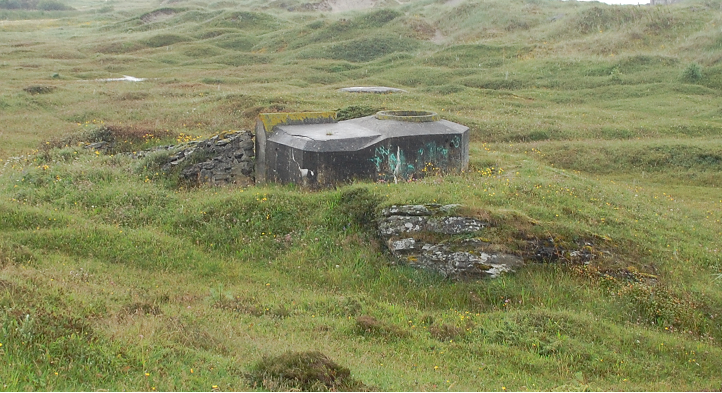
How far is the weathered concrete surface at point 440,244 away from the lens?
9.25 meters

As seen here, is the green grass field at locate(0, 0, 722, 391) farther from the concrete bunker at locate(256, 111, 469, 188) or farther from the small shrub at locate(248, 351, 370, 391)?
the concrete bunker at locate(256, 111, 469, 188)

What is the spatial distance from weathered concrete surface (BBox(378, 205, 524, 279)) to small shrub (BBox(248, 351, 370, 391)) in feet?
13.5

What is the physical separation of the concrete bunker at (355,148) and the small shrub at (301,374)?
6787 mm

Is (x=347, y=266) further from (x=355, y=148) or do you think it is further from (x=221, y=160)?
(x=221, y=160)

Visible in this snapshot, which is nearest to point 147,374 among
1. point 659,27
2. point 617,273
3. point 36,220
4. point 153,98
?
point 36,220

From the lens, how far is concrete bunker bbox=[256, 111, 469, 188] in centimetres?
1209

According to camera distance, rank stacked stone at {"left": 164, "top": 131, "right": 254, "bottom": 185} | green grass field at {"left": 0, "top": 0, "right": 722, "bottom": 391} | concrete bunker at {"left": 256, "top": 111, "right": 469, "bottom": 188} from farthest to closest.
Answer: stacked stone at {"left": 164, "top": 131, "right": 254, "bottom": 185} → concrete bunker at {"left": 256, "top": 111, "right": 469, "bottom": 188} → green grass field at {"left": 0, "top": 0, "right": 722, "bottom": 391}

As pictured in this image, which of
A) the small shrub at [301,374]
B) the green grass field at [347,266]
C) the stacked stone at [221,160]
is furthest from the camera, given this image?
the stacked stone at [221,160]

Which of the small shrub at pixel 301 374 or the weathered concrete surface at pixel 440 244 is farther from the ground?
the small shrub at pixel 301 374

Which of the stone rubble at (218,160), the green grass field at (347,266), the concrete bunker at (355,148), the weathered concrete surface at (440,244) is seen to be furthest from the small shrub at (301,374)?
the stone rubble at (218,160)

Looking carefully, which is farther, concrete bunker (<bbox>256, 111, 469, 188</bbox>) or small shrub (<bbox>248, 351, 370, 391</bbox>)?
concrete bunker (<bbox>256, 111, 469, 188</bbox>)

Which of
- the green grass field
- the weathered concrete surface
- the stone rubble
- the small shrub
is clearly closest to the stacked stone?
the stone rubble

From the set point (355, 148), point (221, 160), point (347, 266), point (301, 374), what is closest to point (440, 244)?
point (347, 266)

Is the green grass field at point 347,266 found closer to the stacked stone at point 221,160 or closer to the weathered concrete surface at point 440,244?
the weathered concrete surface at point 440,244
